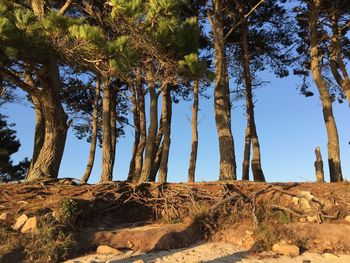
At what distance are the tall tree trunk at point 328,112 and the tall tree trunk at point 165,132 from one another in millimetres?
4793

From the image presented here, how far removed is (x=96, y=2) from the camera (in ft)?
43.8

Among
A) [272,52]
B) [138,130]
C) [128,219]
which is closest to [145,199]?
[128,219]

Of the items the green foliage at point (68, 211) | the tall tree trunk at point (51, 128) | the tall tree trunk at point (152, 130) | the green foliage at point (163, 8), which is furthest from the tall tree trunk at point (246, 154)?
the green foliage at point (68, 211)

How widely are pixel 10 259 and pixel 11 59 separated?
397 cm

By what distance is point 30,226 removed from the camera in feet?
22.7

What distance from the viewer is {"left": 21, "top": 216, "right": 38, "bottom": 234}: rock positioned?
6805 mm

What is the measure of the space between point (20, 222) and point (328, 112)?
9873mm

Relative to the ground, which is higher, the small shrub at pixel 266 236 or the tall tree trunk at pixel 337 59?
the tall tree trunk at pixel 337 59

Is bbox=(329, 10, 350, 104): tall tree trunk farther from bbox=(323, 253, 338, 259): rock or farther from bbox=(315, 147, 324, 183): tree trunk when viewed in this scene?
bbox=(323, 253, 338, 259): rock

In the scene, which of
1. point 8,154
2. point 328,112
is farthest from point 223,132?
point 8,154

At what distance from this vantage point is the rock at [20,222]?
274 inches

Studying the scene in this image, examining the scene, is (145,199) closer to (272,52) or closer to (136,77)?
(136,77)

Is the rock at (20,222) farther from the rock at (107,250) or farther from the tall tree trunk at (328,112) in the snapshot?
the tall tree trunk at (328,112)

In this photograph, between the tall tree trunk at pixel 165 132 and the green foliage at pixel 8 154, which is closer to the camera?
the tall tree trunk at pixel 165 132
